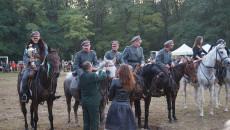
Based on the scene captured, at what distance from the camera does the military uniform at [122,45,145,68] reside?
12.3m

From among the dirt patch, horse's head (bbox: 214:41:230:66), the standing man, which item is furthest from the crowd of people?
horse's head (bbox: 214:41:230:66)

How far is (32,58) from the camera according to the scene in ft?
37.1

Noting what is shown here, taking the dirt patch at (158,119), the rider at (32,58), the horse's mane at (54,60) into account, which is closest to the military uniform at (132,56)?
the dirt patch at (158,119)

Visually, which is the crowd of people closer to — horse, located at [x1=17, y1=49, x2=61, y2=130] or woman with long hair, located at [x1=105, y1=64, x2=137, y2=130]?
woman with long hair, located at [x1=105, y1=64, x2=137, y2=130]

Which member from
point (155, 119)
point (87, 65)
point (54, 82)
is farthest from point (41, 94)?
point (155, 119)

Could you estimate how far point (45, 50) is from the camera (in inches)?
448

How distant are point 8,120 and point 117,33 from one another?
55.2 metres

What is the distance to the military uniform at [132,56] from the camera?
1234 cm

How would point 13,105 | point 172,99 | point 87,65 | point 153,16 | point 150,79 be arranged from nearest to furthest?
point 87,65
point 150,79
point 172,99
point 13,105
point 153,16

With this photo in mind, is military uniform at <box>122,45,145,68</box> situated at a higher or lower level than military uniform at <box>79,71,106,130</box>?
higher

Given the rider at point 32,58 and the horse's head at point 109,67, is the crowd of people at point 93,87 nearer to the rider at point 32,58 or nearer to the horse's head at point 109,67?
the rider at point 32,58

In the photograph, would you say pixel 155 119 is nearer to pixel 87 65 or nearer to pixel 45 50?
pixel 45 50

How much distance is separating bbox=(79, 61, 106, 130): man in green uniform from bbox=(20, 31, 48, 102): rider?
8.44 ft

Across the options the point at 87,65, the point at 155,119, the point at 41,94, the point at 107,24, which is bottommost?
the point at 155,119
